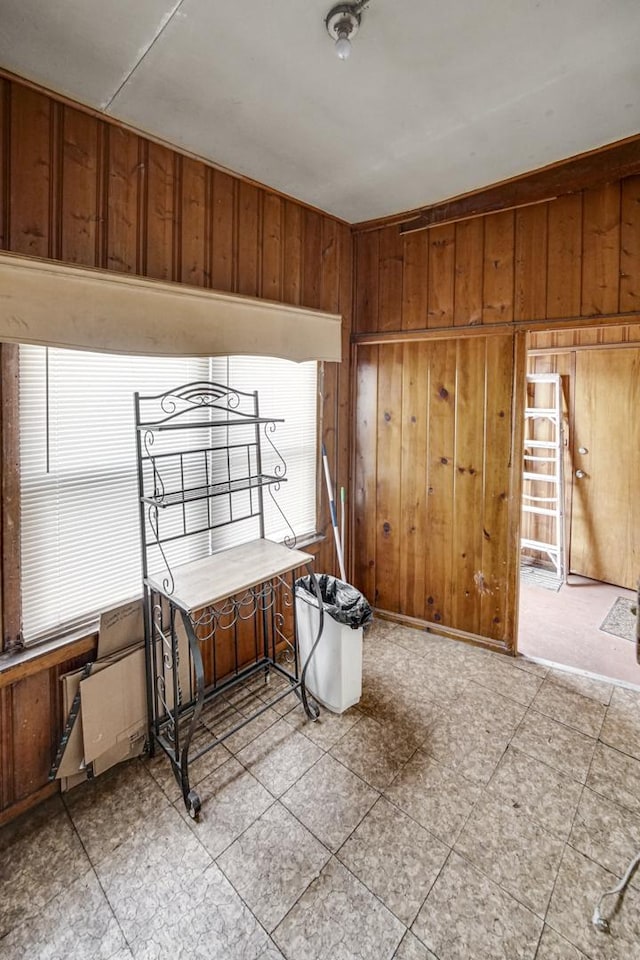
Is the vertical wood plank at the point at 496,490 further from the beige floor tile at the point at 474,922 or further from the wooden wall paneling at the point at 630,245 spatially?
the beige floor tile at the point at 474,922

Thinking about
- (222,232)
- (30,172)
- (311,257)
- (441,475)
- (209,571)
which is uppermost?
(311,257)

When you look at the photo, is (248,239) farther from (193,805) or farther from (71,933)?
(71,933)

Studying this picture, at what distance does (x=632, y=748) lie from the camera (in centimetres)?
211

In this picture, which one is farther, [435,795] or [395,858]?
[435,795]

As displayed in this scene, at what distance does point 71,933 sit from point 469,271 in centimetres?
341

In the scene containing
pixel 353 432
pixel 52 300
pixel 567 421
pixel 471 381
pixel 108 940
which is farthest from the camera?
pixel 567 421

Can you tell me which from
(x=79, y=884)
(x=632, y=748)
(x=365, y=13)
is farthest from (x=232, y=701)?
(x=365, y=13)

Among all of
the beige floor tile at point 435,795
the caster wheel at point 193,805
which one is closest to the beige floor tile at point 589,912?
the beige floor tile at point 435,795

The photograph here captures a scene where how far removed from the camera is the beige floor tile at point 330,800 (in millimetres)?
1728

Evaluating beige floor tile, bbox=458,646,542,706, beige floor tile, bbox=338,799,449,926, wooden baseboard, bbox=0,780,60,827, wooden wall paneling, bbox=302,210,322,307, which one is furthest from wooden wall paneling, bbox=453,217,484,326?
wooden baseboard, bbox=0,780,60,827

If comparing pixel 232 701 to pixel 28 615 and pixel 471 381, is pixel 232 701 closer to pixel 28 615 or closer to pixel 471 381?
pixel 28 615

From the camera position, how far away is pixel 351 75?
5.58 feet

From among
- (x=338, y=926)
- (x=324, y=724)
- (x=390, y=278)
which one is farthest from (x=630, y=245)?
(x=338, y=926)

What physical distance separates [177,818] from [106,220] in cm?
241
